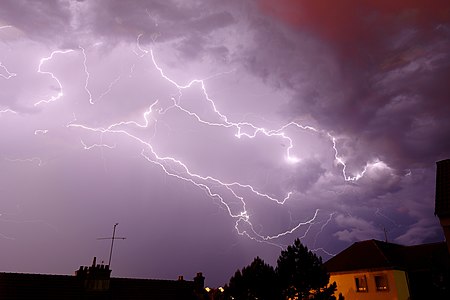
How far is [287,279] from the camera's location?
72.5 feet

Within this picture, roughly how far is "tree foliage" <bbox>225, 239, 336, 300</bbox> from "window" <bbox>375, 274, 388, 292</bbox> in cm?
528

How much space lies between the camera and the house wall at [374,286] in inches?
964

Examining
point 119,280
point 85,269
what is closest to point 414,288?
point 119,280

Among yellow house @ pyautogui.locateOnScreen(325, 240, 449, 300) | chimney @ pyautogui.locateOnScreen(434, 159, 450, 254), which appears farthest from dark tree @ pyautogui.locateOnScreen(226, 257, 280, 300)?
chimney @ pyautogui.locateOnScreen(434, 159, 450, 254)

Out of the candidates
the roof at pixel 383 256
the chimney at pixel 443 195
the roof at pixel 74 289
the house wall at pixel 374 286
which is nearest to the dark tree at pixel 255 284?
the roof at pixel 74 289

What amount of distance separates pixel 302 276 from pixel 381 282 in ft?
25.4

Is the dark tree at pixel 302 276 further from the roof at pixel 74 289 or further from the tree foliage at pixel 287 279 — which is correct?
the roof at pixel 74 289

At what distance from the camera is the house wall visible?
24475 millimetres

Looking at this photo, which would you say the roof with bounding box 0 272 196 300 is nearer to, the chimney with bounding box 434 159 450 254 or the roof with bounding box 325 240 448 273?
the chimney with bounding box 434 159 450 254

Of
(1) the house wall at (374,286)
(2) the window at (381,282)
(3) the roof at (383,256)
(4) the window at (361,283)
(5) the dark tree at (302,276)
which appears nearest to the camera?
(5) the dark tree at (302,276)

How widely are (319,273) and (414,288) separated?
9713 mm

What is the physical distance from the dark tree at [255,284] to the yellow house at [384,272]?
552 cm

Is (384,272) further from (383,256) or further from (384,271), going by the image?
(383,256)

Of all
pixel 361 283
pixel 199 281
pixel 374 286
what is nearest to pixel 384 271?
pixel 374 286
